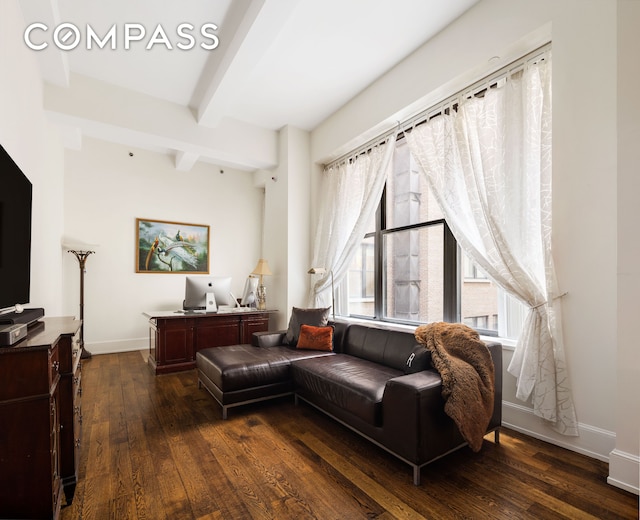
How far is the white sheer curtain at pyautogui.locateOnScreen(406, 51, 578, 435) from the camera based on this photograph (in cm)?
246

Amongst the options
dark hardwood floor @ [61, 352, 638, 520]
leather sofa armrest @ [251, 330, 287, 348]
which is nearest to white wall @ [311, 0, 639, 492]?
dark hardwood floor @ [61, 352, 638, 520]

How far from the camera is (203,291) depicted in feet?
15.2

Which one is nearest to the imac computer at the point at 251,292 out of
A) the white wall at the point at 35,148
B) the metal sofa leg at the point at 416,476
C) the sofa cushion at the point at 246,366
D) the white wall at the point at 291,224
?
the white wall at the point at 291,224

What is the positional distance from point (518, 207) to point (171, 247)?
5257mm

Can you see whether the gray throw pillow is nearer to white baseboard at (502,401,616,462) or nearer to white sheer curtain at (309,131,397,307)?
white sheer curtain at (309,131,397,307)

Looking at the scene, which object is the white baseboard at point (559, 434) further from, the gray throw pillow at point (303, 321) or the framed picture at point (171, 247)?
the framed picture at point (171, 247)

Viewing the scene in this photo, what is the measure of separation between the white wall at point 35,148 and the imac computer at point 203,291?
151cm

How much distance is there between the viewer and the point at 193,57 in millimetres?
3668

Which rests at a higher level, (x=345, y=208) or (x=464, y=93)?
(x=464, y=93)

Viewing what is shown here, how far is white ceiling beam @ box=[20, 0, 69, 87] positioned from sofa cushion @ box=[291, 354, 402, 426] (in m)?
3.63

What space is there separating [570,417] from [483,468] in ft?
2.43

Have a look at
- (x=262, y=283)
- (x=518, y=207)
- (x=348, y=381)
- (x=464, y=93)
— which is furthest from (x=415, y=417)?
(x=262, y=283)

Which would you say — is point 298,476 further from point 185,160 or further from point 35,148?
Result: point 185,160

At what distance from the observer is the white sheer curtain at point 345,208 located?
13.7ft
